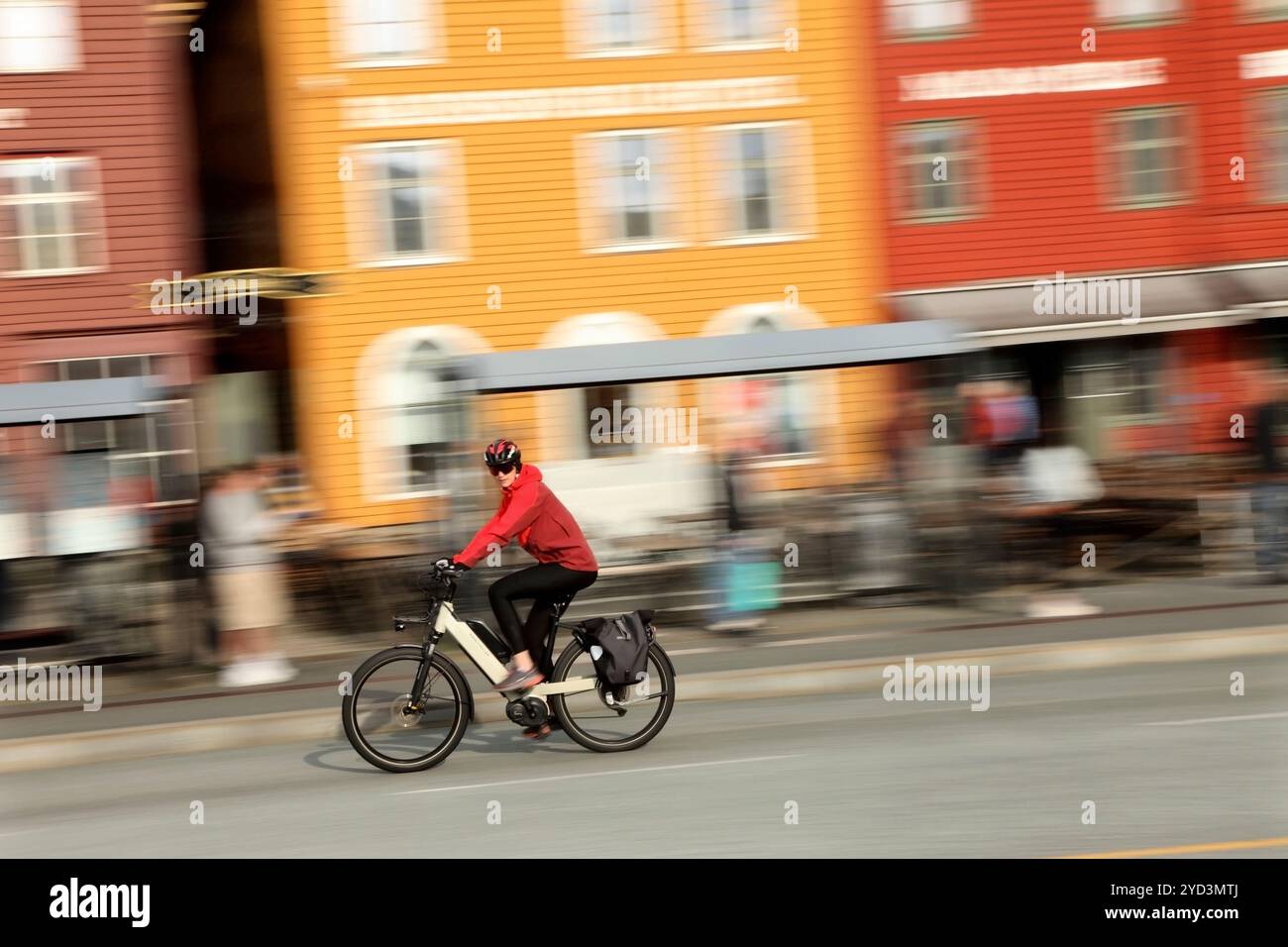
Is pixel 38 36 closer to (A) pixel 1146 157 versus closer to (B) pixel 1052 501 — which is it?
(B) pixel 1052 501

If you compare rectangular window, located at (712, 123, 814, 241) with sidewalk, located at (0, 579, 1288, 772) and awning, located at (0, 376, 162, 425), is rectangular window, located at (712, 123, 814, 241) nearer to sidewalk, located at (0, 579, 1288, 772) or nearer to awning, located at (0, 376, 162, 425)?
sidewalk, located at (0, 579, 1288, 772)

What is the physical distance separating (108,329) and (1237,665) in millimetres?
17616

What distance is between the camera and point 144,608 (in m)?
12.9

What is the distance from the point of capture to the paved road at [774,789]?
6.69 metres

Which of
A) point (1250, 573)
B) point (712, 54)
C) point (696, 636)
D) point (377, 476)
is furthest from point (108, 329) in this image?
point (1250, 573)

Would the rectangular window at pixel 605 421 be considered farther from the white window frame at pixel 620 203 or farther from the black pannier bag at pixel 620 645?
the white window frame at pixel 620 203

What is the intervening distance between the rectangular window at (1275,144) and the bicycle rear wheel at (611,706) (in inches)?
811

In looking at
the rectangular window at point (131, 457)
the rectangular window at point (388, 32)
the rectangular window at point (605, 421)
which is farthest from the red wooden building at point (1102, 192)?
the rectangular window at point (131, 457)

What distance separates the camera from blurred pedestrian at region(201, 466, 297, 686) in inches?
483

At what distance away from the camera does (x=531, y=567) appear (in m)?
8.73

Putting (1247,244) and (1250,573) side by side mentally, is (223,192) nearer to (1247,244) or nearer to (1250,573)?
(1247,244)

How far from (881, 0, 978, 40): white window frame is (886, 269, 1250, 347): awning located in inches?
159

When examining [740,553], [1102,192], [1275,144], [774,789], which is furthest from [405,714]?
[1275,144]
